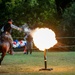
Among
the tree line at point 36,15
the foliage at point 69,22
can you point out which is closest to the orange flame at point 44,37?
the tree line at point 36,15

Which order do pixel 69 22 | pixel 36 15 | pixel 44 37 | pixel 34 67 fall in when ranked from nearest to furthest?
pixel 44 37 < pixel 34 67 < pixel 69 22 < pixel 36 15

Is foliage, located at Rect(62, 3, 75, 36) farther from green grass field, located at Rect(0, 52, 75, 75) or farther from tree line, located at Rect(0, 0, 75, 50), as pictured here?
green grass field, located at Rect(0, 52, 75, 75)

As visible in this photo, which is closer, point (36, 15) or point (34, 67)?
point (34, 67)

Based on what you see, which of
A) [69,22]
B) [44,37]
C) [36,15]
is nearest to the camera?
[44,37]

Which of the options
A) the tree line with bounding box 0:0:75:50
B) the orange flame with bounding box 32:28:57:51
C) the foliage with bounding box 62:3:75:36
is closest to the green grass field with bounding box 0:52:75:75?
the orange flame with bounding box 32:28:57:51

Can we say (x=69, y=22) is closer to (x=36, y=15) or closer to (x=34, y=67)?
(x=36, y=15)

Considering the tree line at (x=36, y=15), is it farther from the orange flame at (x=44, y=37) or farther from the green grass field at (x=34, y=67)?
the orange flame at (x=44, y=37)

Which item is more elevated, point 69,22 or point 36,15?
point 36,15

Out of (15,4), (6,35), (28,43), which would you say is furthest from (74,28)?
(6,35)

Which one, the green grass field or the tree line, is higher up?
the tree line

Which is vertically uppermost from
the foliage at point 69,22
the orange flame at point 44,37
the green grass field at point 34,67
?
the foliage at point 69,22

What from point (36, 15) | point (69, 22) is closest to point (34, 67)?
point (69, 22)

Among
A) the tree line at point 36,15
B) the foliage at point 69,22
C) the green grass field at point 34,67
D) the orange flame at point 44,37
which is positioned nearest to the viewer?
the green grass field at point 34,67

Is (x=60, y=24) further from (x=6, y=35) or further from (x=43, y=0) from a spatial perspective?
(x=6, y=35)
